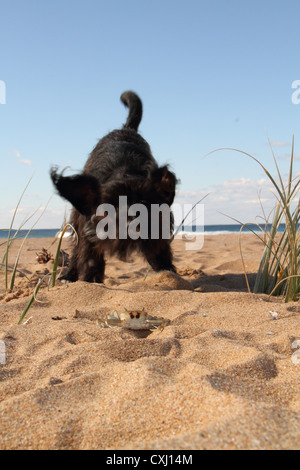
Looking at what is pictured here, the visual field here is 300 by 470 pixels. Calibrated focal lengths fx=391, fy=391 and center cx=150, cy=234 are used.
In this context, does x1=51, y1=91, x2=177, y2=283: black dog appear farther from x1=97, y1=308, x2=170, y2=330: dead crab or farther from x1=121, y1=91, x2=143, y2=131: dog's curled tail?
x1=97, y1=308, x2=170, y2=330: dead crab

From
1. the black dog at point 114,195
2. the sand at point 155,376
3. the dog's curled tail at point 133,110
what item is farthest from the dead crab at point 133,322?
the dog's curled tail at point 133,110

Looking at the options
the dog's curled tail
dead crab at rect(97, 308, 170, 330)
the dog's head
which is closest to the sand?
dead crab at rect(97, 308, 170, 330)

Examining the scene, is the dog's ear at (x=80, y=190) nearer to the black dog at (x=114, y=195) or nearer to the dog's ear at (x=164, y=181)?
the black dog at (x=114, y=195)

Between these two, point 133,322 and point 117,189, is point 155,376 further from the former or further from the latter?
point 117,189

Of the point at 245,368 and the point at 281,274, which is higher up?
the point at 281,274

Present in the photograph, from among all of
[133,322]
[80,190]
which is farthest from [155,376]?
[80,190]

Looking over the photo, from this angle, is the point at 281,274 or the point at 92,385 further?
the point at 281,274

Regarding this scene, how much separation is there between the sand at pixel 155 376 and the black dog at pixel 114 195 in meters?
0.73

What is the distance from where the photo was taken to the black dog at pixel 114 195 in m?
3.54

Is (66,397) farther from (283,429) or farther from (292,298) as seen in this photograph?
(292,298)
